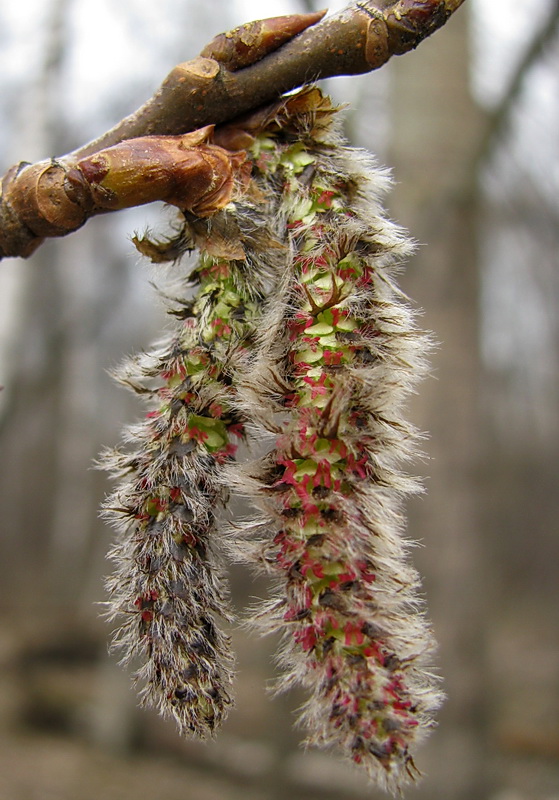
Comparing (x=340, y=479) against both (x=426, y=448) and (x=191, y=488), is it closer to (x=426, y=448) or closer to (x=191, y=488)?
(x=191, y=488)

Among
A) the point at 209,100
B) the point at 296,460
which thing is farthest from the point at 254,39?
the point at 296,460

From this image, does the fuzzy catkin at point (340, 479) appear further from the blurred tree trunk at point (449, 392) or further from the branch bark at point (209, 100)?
the blurred tree trunk at point (449, 392)

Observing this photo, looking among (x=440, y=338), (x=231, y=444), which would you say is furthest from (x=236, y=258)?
(x=440, y=338)

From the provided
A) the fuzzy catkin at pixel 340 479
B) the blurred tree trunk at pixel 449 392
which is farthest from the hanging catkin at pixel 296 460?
the blurred tree trunk at pixel 449 392

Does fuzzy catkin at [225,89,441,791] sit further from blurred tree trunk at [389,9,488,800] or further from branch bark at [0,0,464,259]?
blurred tree trunk at [389,9,488,800]

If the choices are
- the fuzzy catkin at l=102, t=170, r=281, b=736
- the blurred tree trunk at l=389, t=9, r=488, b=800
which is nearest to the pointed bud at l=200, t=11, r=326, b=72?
the fuzzy catkin at l=102, t=170, r=281, b=736
